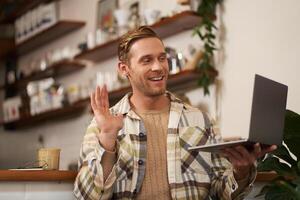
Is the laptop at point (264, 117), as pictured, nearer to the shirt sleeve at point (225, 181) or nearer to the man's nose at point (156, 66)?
the shirt sleeve at point (225, 181)

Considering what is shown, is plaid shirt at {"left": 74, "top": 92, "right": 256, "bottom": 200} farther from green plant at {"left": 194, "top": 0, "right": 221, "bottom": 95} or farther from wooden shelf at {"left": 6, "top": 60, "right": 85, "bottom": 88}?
wooden shelf at {"left": 6, "top": 60, "right": 85, "bottom": 88}

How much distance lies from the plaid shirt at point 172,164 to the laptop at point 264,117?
0.67 feet

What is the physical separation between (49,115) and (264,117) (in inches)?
170

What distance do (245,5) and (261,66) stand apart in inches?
17.5

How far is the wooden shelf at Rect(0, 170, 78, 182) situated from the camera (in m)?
2.34

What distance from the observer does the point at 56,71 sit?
6.21 metres

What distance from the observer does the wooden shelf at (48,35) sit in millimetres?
5882

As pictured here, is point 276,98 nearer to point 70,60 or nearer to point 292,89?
point 292,89

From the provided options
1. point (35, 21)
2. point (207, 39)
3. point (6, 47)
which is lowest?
point (207, 39)

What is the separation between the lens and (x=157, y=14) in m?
4.46

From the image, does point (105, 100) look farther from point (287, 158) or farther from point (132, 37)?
point (287, 158)

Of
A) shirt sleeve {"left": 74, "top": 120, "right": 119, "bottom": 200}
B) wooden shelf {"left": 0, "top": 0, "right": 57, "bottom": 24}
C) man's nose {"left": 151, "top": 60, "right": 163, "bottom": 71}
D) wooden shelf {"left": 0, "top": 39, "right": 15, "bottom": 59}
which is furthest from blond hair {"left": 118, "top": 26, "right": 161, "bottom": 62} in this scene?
wooden shelf {"left": 0, "top": 39, "right": 15, "bottom": 59}

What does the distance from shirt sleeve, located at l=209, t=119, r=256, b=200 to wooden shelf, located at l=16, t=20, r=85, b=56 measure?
3.66 meters

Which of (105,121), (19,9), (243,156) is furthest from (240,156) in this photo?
(19,9)
